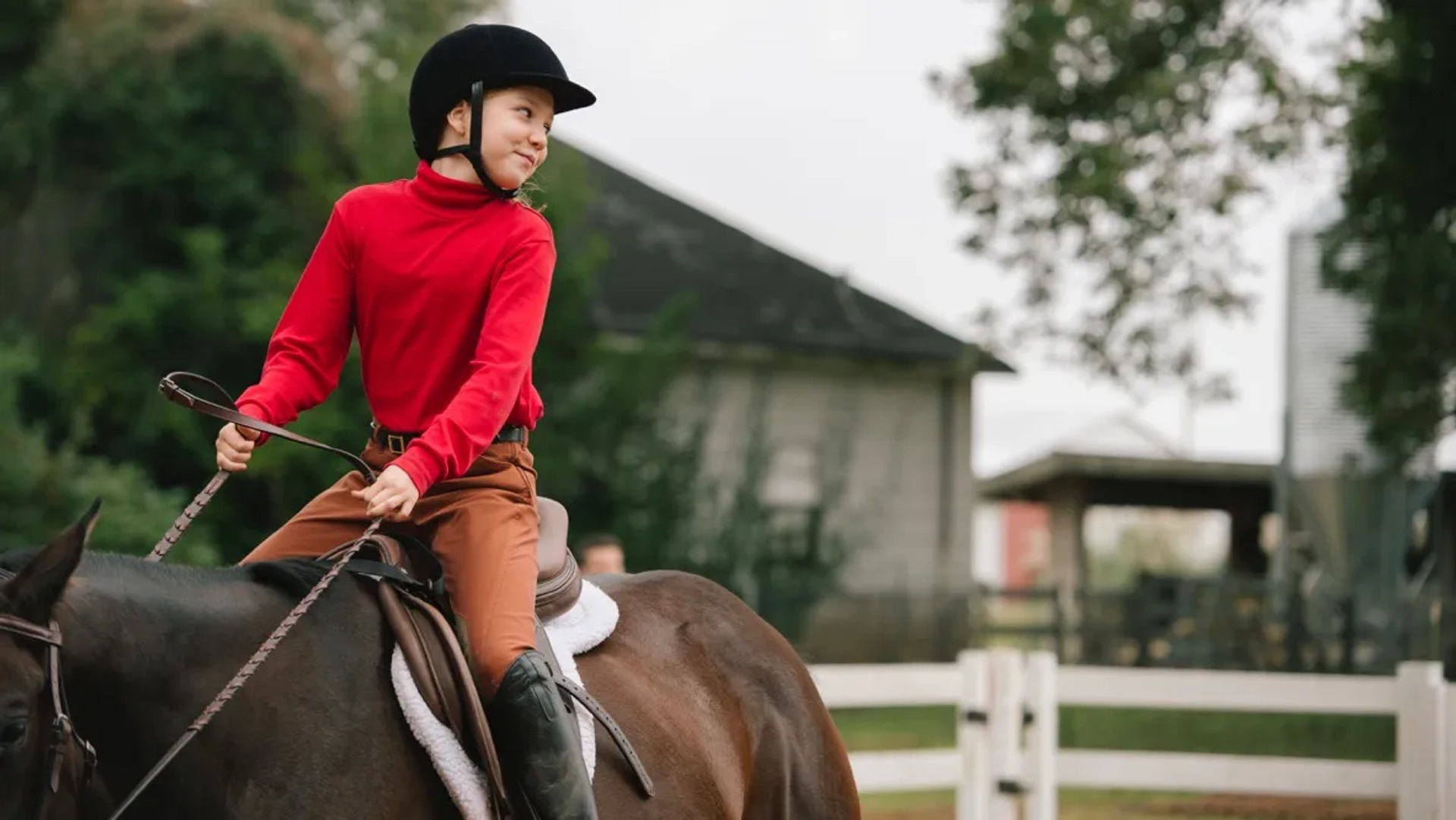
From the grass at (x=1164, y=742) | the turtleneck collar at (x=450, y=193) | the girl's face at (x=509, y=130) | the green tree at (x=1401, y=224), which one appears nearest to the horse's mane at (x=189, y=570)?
the turtleneck collar at (x=450, y=193)

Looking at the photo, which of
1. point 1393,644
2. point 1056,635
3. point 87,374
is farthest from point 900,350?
point 87,374

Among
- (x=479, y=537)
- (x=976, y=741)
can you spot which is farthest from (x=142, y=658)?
(x=976, y=741)

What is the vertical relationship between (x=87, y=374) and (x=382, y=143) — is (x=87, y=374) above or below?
below

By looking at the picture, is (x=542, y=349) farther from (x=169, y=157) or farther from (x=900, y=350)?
(x=900, y=350)

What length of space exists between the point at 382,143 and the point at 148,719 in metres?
13.6

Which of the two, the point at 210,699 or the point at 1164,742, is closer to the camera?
the point at 210,699

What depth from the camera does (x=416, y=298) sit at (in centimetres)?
362

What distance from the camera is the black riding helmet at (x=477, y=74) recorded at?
364 centimetres

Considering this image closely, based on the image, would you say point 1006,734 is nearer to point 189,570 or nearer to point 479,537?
point 479,537

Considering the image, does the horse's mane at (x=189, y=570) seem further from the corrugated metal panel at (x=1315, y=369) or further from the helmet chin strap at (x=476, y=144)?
the corrugated metal panel at (x=1315, y=369)

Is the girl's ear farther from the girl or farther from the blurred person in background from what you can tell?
the blurred person in background

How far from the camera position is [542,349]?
1683 cm

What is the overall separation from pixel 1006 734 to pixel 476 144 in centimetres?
649

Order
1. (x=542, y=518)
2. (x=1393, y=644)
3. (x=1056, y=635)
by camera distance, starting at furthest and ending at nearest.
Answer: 1. (x=1056, y=635)
2. (x=1393, y=644)
3. (x=542, y=518)
